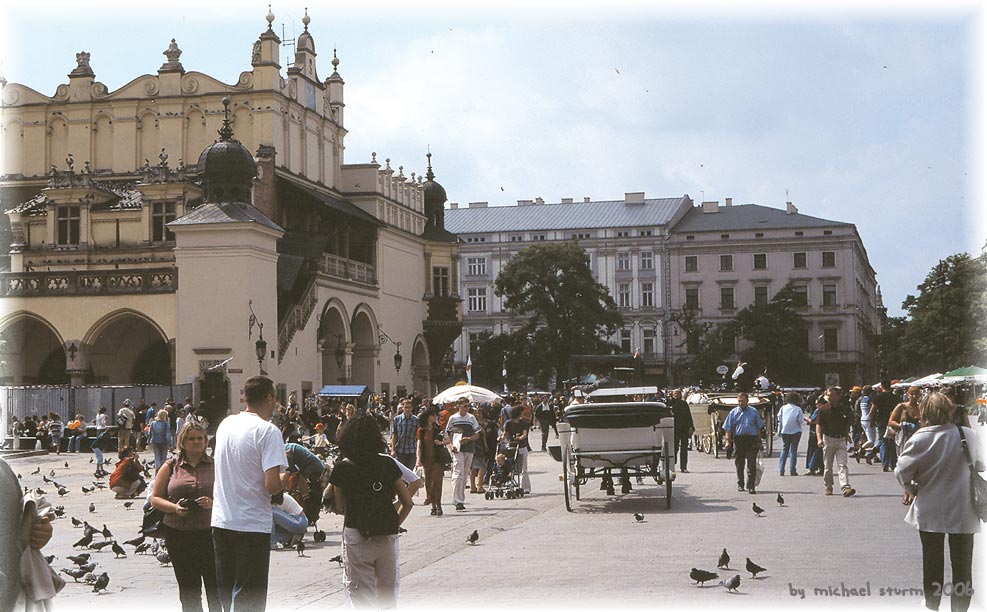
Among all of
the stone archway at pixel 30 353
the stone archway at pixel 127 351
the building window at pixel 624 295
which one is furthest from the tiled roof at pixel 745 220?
the stone archway at pixel 30 353

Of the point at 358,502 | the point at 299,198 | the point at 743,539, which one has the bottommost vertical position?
the point at 743,539

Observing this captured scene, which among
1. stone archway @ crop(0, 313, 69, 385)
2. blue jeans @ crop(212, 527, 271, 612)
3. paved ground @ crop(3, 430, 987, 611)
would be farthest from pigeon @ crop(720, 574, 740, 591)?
stone archway @ crop(0, 313, 69, 385)

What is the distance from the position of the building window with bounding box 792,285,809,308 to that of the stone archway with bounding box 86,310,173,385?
185 ft

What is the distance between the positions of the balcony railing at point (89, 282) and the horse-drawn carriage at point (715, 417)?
21.7 m

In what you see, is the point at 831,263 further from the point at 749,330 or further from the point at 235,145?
the point at 235,145

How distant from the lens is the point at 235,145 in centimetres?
5038

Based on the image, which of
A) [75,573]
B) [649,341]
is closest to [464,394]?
[75,573]

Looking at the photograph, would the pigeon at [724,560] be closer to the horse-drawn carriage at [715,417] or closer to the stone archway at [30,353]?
the horse-drawn carriage at [715,417]

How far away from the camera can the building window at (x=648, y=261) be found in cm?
10947

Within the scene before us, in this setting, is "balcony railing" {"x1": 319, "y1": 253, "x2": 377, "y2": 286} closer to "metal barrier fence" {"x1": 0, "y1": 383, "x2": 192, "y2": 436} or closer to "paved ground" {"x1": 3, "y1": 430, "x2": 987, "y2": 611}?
"metal barrier fence" {"x1": 0, "y1": 383, "x2": 192, "y2": 436}

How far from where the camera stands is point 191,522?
8.64 m

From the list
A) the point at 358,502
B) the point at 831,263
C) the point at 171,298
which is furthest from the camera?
the point at 831,263

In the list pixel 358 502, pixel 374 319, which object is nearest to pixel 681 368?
pixel 374 319

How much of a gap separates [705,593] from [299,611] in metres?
3.27
